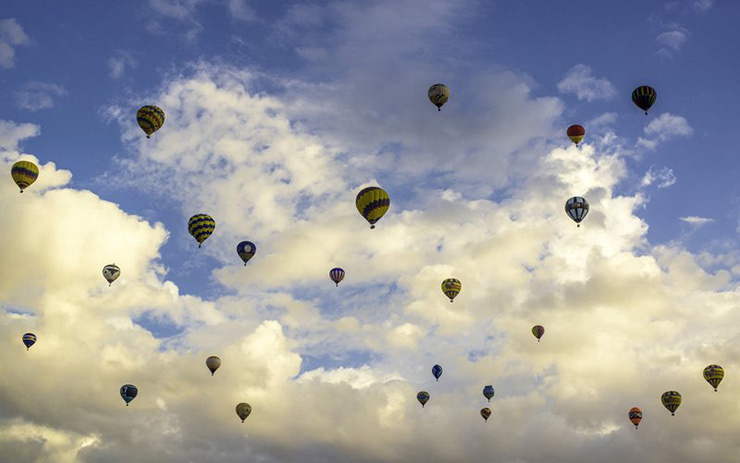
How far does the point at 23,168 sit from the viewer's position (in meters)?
98.8

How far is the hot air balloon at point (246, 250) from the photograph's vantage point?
103 meters

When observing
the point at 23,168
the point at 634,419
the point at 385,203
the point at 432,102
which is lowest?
the point at 634,419

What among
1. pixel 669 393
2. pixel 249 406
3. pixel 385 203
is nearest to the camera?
pixel 385 203

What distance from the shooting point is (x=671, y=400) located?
123938 mm

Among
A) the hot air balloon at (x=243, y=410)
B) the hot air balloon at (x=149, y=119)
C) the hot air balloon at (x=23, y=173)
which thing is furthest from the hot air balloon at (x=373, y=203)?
the hot air balloon at (x=243, y=410)

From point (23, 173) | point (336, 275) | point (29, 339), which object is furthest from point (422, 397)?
point (23, 173)

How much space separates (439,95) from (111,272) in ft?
201

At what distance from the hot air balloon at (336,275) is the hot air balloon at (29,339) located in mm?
56316

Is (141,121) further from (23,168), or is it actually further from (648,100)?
(648,100)

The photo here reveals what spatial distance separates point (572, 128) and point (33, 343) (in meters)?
97.8

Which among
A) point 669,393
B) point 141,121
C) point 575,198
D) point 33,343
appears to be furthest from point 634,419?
point 33,343

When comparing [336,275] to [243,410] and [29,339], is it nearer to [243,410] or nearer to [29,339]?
[243,410]

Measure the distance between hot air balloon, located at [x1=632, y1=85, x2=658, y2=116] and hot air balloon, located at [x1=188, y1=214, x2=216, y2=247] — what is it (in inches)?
2378

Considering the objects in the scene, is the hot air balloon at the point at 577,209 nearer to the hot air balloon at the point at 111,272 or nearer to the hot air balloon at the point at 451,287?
the hot air balloon at the point at 451,287
